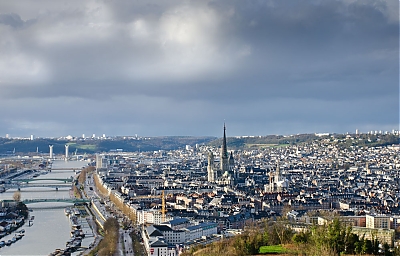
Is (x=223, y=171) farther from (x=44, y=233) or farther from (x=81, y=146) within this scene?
(x=81, y=146)

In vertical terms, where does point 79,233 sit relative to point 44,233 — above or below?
above

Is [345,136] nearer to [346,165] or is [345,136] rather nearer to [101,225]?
[346,165]

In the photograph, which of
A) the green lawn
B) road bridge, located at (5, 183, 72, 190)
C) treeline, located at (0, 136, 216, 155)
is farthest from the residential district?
treeline, located at (0, 136, 216, 155)

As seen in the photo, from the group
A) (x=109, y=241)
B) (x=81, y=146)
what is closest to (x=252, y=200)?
(x=109, y=241)

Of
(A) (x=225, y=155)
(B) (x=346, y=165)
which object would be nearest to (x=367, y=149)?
(B) (x=346, y=165)

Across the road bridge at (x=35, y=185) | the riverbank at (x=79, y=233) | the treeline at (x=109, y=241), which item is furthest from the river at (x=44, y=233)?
the road bridge at (x=35, y=185)

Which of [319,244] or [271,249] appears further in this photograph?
[271,249]

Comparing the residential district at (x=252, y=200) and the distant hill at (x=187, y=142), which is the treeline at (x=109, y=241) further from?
the distant hill at (x=187, y=142)

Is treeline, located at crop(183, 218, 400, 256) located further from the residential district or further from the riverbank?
the riverbank
